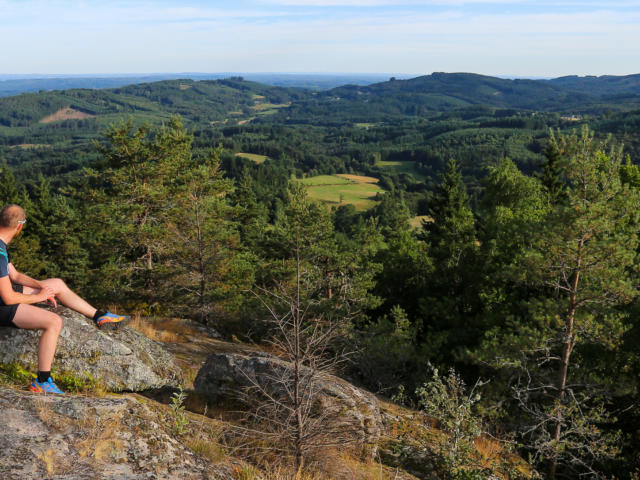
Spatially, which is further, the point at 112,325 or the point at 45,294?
the point at 112,325

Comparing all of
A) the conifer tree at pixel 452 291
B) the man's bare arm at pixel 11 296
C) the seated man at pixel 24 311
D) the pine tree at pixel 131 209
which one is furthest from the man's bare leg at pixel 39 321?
the conifer tree at pixel 452 291

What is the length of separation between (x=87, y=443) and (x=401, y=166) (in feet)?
609

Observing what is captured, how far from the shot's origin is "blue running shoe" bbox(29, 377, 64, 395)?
5.30 metres

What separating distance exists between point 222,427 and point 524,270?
356 inches

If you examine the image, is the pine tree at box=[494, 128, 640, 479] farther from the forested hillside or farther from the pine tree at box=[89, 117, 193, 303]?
the pine tree at box=[89, 117, 193, 303]

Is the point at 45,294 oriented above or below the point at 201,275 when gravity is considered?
above

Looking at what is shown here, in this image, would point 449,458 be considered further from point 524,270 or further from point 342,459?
point 524,270

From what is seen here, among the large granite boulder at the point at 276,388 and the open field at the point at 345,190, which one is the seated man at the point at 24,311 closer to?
the large granite boulder at the point at 276,388

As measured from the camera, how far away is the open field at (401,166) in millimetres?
164863

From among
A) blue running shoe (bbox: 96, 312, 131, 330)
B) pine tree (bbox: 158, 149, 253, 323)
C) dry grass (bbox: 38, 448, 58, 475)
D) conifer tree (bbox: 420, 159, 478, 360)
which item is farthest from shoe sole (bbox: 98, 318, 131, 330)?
conifer tree (bbox: 420, 159, 478, 360)

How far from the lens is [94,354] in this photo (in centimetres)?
648

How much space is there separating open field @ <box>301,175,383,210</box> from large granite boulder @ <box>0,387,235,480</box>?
97019 mm

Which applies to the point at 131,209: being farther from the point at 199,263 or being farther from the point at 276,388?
the point at 276,388

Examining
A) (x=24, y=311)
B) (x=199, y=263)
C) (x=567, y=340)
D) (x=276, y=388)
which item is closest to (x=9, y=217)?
(x=24, y=311)
